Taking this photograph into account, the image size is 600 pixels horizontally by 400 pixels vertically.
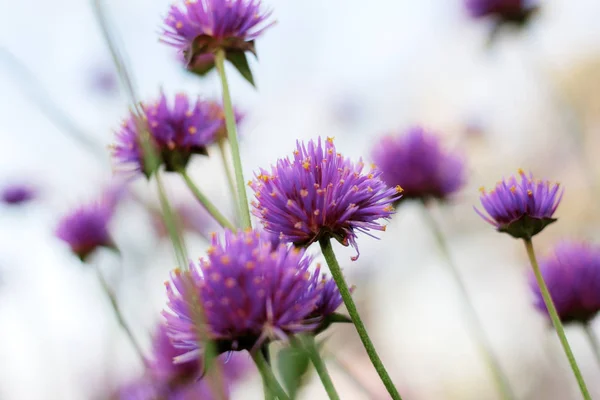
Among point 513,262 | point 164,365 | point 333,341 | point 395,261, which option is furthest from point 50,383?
point 513,262

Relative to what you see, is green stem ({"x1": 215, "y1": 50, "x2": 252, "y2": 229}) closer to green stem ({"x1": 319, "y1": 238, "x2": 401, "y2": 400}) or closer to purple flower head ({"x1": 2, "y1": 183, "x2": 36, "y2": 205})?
green stem ({"x1": 319, "y1": 238, "x2": 401, "y2": 400})

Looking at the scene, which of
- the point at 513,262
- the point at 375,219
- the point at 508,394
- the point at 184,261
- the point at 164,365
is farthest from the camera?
the point at 513,262

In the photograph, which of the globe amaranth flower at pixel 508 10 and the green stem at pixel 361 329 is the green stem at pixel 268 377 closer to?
the green stem at pixel 361 329

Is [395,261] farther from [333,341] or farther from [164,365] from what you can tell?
[164,365]

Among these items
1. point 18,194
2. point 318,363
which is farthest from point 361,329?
point 18,194

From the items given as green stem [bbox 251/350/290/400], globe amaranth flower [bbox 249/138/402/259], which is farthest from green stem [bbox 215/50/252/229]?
green stem [bbox 251/350/290/400]

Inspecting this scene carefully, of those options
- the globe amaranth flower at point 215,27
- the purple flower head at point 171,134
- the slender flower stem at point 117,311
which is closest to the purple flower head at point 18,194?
the slender flower stem at point 117,311

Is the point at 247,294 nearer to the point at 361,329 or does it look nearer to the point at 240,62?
the point at 361,329
